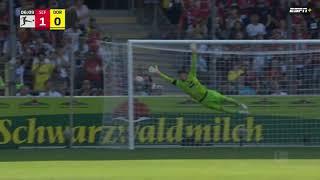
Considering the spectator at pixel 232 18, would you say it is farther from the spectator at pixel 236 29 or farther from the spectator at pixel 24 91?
the spectator at pixel 24 91

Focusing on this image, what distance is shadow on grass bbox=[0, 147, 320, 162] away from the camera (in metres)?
12.4

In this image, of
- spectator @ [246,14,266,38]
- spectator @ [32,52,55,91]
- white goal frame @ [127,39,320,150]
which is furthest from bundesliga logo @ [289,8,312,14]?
spectator @ [32,52,55,91]

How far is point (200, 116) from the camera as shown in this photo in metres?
14.2

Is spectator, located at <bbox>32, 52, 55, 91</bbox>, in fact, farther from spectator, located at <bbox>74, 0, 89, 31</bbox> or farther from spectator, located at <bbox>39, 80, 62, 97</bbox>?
spectator, located at <bbox>74, 0, 89, 31</bbox>

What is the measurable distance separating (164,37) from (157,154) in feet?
19.8

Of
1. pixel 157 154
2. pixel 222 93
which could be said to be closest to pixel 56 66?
pixel 157 154

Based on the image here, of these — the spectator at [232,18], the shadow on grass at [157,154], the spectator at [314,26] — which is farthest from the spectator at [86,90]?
the spectator at [314,26]

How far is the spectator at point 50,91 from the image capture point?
582 inches

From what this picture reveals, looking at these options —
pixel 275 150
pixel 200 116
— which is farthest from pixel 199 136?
pixel 275 150

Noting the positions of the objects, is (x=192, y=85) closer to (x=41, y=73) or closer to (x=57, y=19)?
(x=41, y=73)

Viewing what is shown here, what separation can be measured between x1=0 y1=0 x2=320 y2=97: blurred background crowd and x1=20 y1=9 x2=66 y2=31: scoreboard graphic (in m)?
0.21

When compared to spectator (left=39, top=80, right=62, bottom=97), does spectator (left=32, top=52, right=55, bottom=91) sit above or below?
above
